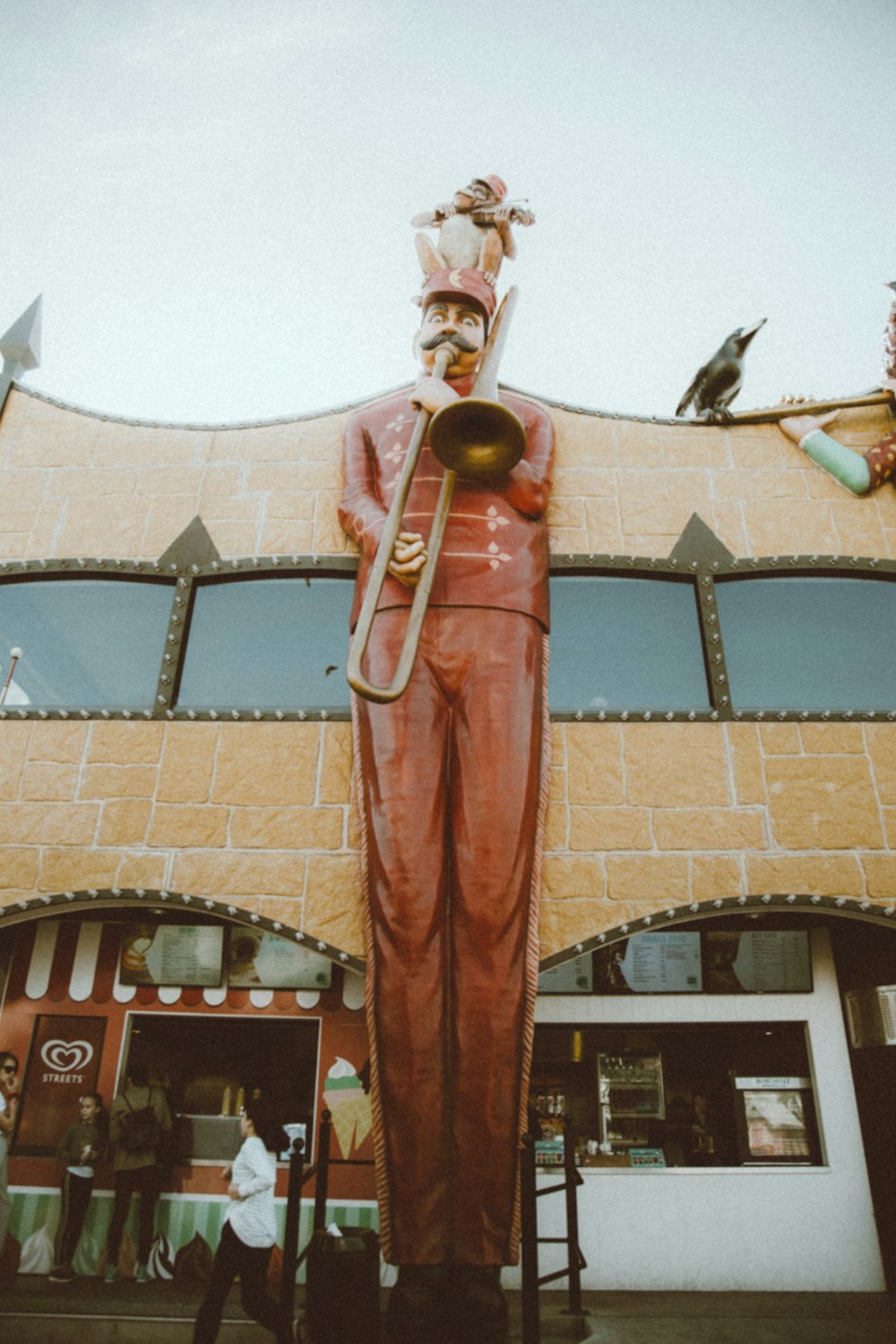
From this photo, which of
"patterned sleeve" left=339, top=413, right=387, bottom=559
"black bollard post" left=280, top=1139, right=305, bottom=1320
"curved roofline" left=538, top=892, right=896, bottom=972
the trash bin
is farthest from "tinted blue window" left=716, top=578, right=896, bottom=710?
the trash bin

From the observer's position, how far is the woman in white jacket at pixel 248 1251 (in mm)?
3814

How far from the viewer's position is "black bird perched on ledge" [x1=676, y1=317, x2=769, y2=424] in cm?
561

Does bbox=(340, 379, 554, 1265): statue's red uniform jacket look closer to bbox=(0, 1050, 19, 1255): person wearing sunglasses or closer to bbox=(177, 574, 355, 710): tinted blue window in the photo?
bbox=(177, 574, 355, 710): tinted blue window

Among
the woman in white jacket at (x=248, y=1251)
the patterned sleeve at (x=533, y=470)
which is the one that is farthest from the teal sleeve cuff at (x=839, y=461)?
the woman in white jacket at (x=248, y=1251)

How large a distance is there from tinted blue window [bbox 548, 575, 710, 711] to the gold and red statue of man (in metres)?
0.56

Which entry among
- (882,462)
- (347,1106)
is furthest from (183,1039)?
(882,462)

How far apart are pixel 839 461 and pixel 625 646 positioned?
1.96 m

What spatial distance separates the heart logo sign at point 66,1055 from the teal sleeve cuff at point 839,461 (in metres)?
6.89

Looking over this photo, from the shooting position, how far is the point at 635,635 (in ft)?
16.5

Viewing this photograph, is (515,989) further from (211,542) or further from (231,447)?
(231,447)

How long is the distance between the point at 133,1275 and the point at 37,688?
416cm

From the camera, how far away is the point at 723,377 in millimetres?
5629

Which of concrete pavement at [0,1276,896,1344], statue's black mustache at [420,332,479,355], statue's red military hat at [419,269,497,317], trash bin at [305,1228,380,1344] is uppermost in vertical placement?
statue's red military hat at [419,269,497,317]

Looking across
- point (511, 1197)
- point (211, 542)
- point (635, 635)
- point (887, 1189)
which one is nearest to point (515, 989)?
point (511, 1197)
